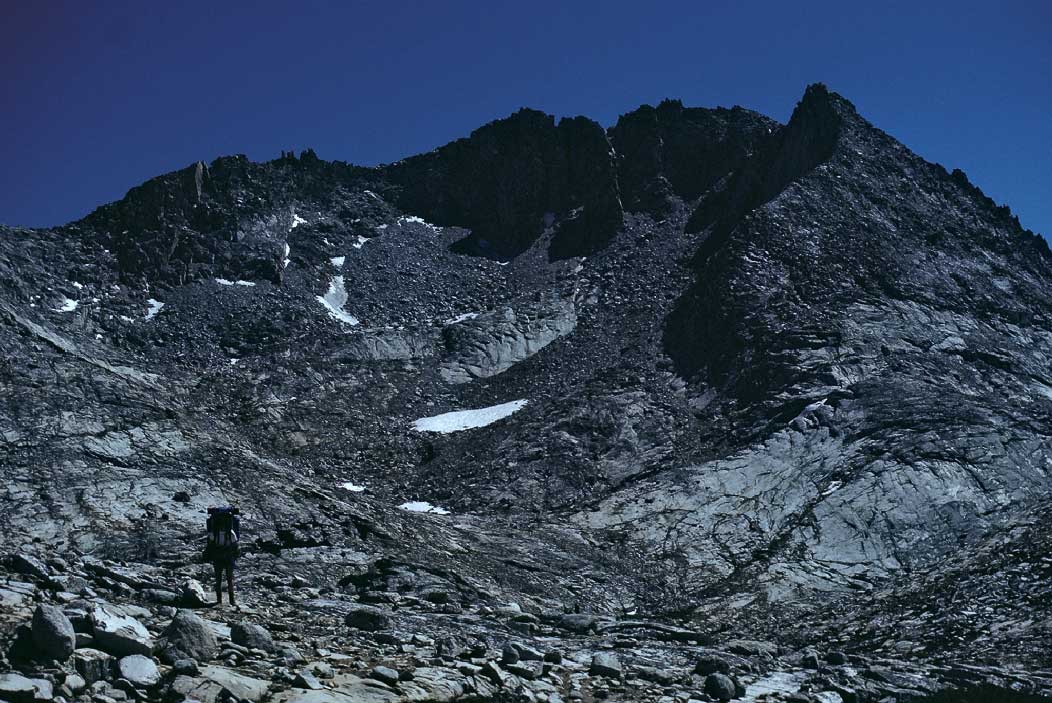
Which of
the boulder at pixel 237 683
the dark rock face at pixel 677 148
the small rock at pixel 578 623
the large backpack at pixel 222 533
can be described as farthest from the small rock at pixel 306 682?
the dark rock face at pixel 677 148

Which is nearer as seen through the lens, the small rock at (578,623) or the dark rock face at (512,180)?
the small rock at (578,623)

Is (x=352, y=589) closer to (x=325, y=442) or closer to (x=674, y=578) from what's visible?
(x=674, y=578)

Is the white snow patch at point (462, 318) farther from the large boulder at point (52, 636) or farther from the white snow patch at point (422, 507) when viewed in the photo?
the large boulder at point (52, 636)

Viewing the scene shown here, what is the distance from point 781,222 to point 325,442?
30.6 meters

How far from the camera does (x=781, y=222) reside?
61938 millimetres

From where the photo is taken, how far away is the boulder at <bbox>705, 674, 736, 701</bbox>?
648 inches

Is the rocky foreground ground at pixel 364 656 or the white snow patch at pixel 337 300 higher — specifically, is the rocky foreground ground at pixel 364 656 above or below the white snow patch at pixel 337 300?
below

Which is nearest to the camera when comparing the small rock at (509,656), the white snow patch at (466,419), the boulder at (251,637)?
the boulder at (251,637)

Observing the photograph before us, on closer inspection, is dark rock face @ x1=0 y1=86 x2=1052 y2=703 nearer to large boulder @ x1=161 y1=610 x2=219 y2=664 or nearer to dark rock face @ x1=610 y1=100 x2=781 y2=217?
large boulder @ x1=161 y1=610 x2=219 y2=664

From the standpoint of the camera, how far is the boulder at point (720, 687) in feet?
54.0

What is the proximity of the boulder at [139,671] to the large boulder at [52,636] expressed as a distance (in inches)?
24.4

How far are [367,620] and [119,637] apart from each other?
6429mm

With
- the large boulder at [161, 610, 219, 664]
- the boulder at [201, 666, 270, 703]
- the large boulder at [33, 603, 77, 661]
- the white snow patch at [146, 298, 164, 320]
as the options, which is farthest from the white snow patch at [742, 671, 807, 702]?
the white snow patch at [146, 298, 164, 320]

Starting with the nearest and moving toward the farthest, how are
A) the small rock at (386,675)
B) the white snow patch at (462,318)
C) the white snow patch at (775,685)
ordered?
1. the small rock at (386,675)
2. the white snow patch at (775,685)
3. the white snow patch at (462,318)
